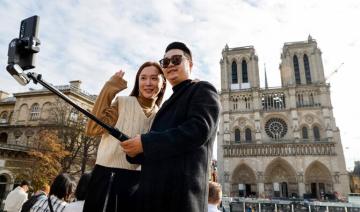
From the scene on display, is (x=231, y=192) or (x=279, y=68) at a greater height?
(x=279, y=68)

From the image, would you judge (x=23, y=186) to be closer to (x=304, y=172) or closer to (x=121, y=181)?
(x=121, y=181)

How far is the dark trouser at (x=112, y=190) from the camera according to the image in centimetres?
195

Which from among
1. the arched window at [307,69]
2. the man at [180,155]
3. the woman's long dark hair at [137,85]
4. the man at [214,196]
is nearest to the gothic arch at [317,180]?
the arched window at [307,69]

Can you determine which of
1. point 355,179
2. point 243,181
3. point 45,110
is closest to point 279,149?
point 243,181

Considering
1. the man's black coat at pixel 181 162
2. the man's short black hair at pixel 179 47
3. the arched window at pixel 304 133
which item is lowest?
the man's black coat at pixel 181 162

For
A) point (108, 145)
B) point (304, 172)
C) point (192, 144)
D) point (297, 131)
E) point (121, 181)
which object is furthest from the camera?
point (297, 131)

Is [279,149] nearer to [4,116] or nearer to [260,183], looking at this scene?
[260,183]

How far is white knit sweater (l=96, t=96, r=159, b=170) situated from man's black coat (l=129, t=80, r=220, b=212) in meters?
0.45

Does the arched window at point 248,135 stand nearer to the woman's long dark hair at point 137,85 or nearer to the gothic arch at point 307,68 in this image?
the gothic arch at point 307,68

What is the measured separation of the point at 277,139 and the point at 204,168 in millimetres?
40883

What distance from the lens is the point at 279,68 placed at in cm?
4722

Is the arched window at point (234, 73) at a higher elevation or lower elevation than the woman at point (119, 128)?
higher

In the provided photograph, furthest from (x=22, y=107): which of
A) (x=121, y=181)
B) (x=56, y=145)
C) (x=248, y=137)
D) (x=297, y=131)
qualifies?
(x=297, y=131)

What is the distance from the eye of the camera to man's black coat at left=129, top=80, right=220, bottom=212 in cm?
156
